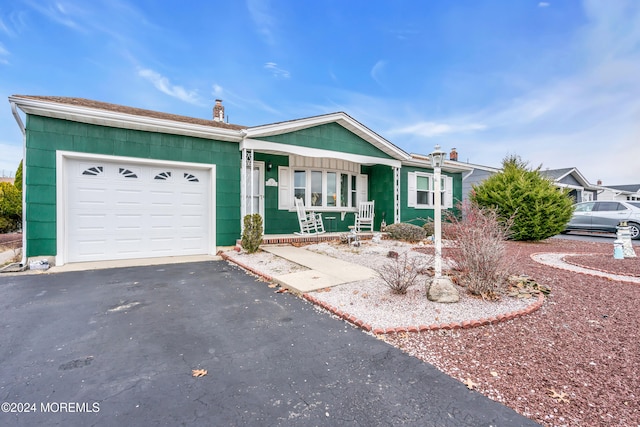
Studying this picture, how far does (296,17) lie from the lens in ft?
33.7


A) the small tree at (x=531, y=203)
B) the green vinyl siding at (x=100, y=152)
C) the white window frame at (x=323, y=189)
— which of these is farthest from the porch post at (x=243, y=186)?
the small tree at (x=531, y=203)

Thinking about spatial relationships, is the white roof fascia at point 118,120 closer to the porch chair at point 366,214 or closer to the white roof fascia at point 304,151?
the white roof fascia at point 304,151

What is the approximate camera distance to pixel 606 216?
1294 cm

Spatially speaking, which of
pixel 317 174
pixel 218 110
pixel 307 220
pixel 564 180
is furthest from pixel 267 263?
pixel 564 180

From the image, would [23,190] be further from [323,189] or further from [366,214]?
[366,214]

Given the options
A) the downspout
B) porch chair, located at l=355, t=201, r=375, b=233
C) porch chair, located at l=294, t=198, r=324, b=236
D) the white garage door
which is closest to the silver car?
porch chair, located at l=355, t=201, r=375, b=233

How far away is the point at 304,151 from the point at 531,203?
773cm

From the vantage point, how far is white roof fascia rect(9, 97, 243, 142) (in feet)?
→ 19.2

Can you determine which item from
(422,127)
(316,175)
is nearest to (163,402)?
(316,175)

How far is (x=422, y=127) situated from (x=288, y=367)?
17.4 metres

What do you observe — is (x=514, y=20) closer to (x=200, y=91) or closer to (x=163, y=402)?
(x=163, y=402)

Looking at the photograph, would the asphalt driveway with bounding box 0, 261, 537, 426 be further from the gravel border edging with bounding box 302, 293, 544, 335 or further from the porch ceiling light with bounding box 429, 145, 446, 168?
the porch ceiling light with bounding box 429, 145, 446, 168

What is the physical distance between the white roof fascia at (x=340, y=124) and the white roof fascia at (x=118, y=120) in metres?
0.65

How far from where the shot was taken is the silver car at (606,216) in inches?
478
